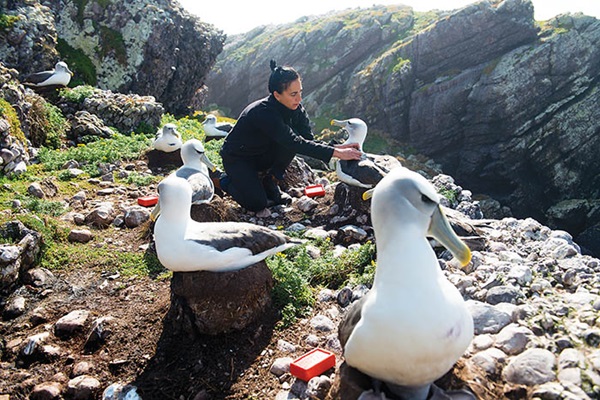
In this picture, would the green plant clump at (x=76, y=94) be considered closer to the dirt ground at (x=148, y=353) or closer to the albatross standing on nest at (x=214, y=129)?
the albatross standing on nest at (x=214, y=129)

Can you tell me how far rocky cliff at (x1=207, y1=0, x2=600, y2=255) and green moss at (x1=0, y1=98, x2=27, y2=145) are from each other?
21187mm

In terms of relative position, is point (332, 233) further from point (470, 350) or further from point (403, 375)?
point (403, 375)

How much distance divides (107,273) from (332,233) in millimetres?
2912

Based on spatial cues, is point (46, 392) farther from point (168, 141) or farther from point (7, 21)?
point (7, 21)

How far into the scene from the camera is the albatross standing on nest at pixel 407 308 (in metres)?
2.58

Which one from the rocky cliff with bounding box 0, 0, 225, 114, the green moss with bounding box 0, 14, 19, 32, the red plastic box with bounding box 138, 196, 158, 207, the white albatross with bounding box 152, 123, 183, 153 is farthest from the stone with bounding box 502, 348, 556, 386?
the green moss with bounding box 0, 14, 19, 32

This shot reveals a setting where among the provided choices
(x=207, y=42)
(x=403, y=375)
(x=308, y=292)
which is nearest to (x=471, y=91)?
(x=207, y=42)

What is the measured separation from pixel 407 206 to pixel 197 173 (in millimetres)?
4617

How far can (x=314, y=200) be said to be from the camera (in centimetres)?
817

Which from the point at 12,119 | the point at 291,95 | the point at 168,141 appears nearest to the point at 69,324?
the point at 291,95

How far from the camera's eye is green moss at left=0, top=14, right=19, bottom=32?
13.3 metres

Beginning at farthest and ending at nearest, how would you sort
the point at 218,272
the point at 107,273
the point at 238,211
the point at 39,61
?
the point at 39,61
the point at 238,211
the point at 107,273
the point at 218,272

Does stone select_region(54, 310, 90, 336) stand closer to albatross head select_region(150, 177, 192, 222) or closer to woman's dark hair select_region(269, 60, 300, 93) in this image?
albatross head select_region(150, 177, 192, 222)

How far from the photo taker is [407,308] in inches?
102
